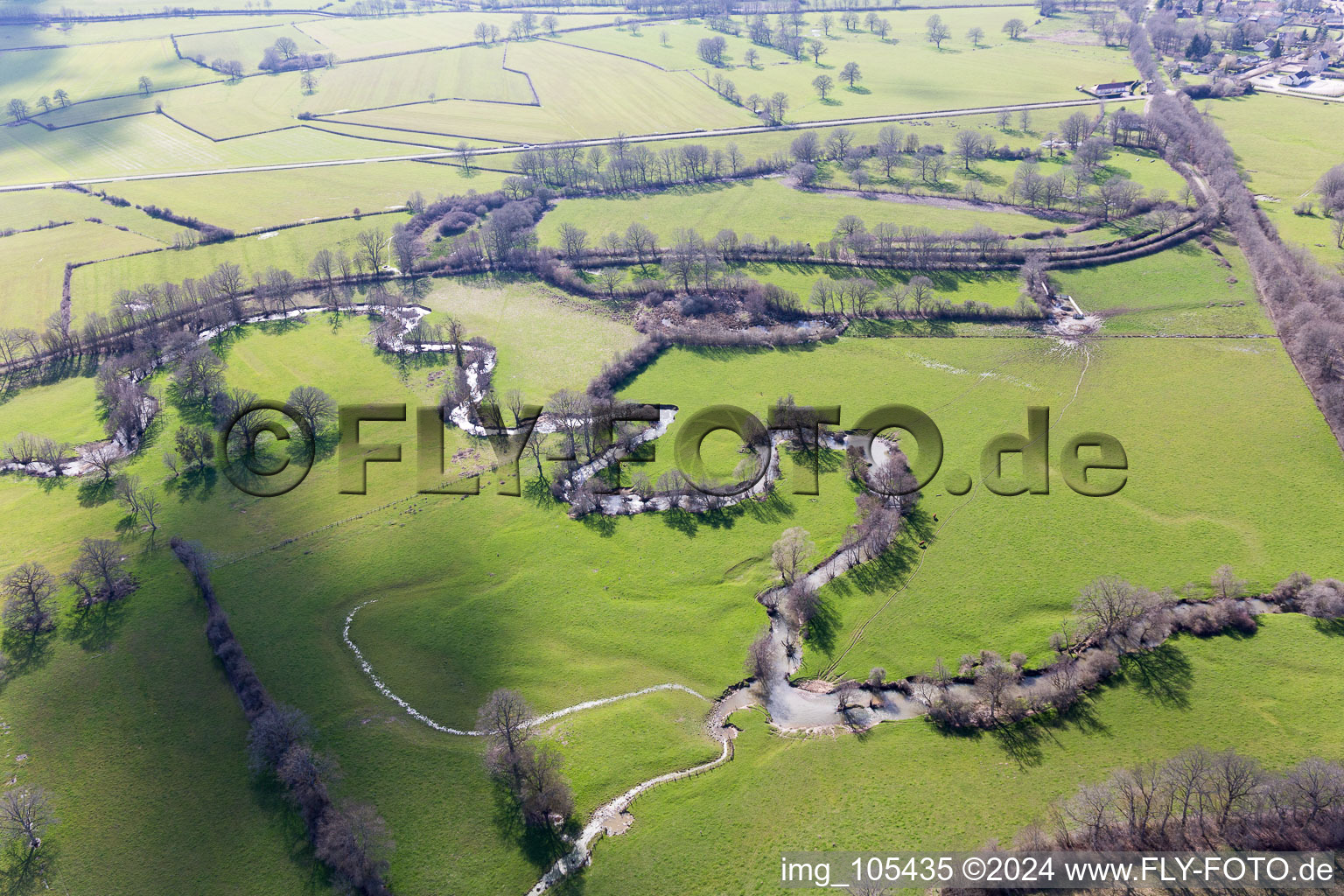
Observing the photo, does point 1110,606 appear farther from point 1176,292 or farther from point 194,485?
point 194,485

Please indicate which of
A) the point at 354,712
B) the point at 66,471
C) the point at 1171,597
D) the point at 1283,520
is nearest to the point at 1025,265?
the point at 1283,520

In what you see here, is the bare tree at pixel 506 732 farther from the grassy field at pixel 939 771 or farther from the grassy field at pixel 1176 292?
the grassy field at pixel 1176 292

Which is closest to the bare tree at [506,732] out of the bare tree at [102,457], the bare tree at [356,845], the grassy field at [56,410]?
the bare tree at [356,845]

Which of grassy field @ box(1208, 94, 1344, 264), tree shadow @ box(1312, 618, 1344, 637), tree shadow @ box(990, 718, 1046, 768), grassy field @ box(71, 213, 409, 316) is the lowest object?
tree shadow @ box(990, 718, 1046, 768)

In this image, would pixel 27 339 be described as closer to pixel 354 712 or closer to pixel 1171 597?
pixel 354 712

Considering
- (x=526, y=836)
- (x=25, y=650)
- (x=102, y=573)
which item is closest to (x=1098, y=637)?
(x=526, y=836)

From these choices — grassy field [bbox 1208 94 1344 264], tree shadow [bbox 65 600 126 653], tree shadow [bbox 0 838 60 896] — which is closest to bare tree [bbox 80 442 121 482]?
tree shadow [bbox 65 600 126 653]

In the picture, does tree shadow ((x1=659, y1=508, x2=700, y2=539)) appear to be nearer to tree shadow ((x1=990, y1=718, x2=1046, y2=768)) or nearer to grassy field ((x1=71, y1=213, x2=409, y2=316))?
tree shadow ((x1=990, y1=718, x2=1046, y2=768))
